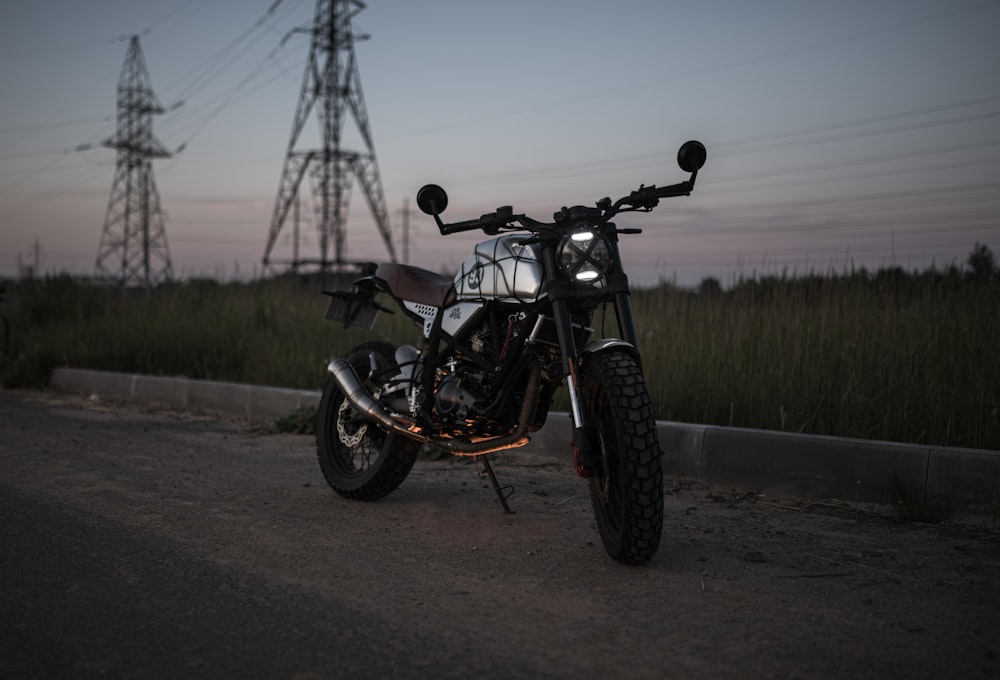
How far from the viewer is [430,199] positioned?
4262 mm

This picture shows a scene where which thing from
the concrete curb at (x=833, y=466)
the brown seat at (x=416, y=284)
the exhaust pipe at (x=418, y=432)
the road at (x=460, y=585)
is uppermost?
the brown seat at (x=416, y=284)

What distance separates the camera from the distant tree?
733 cm

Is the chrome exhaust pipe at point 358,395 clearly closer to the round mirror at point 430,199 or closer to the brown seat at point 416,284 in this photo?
the brown seat at point 416,284

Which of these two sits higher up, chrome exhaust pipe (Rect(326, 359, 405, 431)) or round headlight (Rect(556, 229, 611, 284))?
round headlight (Rect(556, 229, 611, 284))

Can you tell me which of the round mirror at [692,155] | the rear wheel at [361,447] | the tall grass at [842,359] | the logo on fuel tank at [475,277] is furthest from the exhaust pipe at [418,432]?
the tall grass at [842,359]

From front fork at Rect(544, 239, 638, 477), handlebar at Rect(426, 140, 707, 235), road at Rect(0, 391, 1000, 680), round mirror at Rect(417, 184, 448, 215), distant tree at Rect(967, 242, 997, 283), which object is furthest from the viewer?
distant tree at Rect(967, 242, 997, 283)

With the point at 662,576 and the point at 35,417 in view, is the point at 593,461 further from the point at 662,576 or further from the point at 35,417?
the point at 35,417

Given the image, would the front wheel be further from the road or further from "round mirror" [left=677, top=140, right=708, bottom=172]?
"round mirror" [left=677, top=140, right=708, bottom=172]

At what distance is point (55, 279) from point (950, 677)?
48.9ft

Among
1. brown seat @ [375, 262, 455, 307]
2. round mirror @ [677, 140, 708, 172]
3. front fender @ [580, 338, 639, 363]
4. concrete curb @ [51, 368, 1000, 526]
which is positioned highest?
round mirror @ [677, 140, 708, 172]

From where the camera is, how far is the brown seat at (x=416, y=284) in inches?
187

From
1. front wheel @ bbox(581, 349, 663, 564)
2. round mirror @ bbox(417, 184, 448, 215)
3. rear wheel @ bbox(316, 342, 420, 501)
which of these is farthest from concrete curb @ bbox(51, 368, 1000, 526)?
round mirror @ bbox(417, 184, 448, 215)

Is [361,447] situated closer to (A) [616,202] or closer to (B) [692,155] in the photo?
(A) [616,202]

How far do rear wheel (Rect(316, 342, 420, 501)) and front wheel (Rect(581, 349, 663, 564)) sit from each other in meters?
1.39
